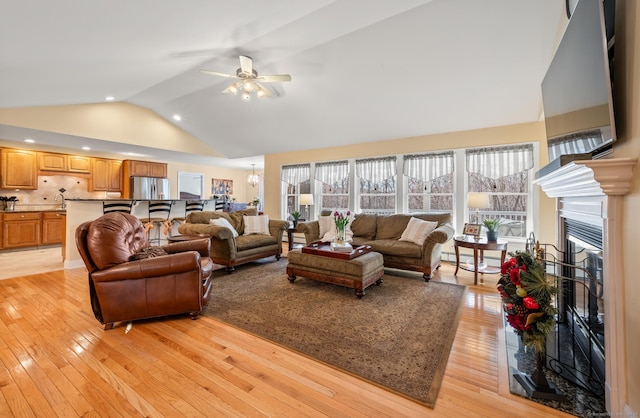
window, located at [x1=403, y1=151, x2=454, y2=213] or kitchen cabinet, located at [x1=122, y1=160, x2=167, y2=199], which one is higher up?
kitchen cabinet, located at [x1=122, y1=160, x2=167, y2=199]

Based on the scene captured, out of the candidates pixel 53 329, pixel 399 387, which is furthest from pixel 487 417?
pixel 53 329

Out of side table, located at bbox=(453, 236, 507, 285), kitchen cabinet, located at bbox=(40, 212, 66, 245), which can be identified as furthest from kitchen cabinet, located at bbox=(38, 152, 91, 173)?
side table, located at bbox=(453, 236, 507, 285)

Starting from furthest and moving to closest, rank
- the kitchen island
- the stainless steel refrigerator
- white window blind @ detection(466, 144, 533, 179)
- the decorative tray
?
the stainless steel refrigerator
the kitchen island
white window blind @ detection(466, 144, 533, 179)
the decorative tray

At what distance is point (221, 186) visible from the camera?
9977 millimetres

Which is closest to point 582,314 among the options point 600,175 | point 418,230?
point 600,175

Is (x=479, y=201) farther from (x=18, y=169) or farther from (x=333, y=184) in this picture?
(x=18, y=169)

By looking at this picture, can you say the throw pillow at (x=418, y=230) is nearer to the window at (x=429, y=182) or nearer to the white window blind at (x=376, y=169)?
the window at (x=429, y=182)

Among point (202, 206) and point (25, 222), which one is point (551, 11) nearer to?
point (202, 206)

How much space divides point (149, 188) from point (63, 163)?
1830 mm

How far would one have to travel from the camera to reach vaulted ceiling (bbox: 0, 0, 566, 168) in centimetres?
250

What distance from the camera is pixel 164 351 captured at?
2.05 m

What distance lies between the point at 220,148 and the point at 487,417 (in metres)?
7.73

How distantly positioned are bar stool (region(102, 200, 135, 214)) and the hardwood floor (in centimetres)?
263

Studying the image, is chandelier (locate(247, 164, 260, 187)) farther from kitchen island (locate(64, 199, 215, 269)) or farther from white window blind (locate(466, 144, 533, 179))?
white window blind (locate(466, 144, 533, 179))
